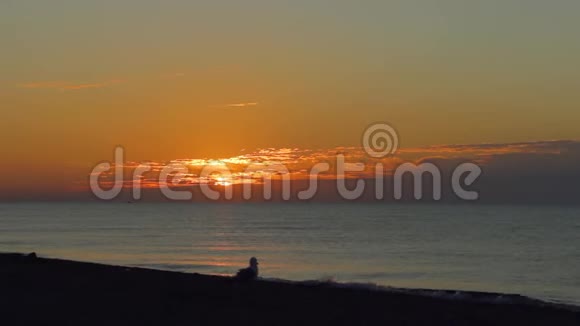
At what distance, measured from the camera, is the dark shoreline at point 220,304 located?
47.9 feet

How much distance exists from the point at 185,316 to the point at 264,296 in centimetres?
342

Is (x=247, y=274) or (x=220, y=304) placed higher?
(x=220, y=304)

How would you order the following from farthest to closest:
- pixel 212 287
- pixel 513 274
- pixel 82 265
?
pixel 513 274 → pixel 82 265 → pixel 212 287

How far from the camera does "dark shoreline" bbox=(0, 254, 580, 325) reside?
14602mm

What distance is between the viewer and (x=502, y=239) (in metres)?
78.4

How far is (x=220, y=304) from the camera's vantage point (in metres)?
16.5

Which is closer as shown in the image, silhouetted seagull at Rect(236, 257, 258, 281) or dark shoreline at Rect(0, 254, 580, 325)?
dark shoreline at Rect(0, 254, 580, 325)

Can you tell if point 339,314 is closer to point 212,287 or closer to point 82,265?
point 212,287

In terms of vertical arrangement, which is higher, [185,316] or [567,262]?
[185,316]

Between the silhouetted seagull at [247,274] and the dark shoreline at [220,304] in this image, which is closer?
the dark shoreline at [220,304]

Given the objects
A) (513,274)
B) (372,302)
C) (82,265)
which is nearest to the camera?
(372,302)

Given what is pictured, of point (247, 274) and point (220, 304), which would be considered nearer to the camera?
point (220, 304)

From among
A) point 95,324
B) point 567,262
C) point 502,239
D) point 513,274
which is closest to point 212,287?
point 95,324

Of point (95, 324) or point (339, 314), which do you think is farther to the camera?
point (339, 314)
